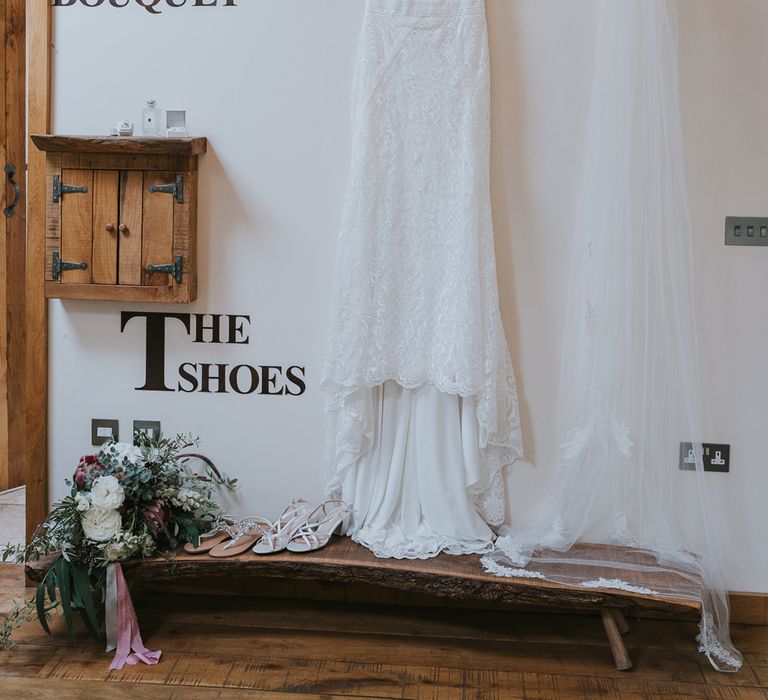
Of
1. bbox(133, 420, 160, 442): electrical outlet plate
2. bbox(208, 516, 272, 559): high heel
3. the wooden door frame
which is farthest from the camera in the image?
the wooden door frame

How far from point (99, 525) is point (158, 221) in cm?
96

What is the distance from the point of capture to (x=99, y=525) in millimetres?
2574

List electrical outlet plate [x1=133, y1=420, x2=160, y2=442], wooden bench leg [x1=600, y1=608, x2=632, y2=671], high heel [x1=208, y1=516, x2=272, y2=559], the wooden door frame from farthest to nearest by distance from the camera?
the wooden door frame < electrical outlet plate [x1=133, y1=420, x2=160, y2=442] < high heel [x1=208, y1=516, x2=272, y2=559] < wooden bench leg [x1=600, y1=608, x2=632, y2=671]

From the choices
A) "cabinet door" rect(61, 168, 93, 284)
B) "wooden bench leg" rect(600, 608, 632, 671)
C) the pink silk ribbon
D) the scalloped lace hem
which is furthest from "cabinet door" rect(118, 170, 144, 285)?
"wooden bench leg" rect(600, 608, 632, 671)

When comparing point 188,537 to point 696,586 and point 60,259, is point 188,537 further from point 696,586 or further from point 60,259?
point 696,586

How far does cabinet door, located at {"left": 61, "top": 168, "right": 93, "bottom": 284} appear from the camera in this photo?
9.19ft

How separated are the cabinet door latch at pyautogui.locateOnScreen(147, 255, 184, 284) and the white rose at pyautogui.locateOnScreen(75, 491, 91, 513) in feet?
2.39

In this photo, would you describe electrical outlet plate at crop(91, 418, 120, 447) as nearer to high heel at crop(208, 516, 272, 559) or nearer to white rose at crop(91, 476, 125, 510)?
white rose at crop(91, 476, 125, 510)

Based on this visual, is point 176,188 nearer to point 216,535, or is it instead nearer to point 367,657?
point 216,535

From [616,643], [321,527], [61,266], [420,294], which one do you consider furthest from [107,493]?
[616,643]

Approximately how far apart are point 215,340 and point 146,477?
1.74 feet

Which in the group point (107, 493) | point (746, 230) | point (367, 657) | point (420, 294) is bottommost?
point (367, 657)

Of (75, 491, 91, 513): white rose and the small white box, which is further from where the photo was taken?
the small white box

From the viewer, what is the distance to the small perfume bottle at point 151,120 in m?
2.81
